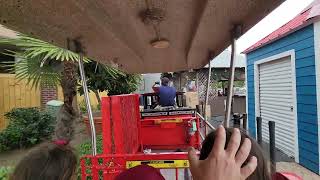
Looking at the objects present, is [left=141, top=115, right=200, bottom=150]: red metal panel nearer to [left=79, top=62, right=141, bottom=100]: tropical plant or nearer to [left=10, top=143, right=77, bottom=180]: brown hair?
[left=79, top=62, right=141, bottom=100]: tropical plant

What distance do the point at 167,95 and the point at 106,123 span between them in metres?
3.71

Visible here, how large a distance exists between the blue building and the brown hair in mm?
4789

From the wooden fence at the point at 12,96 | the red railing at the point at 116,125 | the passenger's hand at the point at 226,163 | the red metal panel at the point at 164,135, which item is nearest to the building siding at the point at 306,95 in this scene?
the red metal panel at the point at 164,135

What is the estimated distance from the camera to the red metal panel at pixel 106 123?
3861 mm

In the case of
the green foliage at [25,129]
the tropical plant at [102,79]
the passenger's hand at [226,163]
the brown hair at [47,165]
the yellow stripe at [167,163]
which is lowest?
the green foliage at [25,129]

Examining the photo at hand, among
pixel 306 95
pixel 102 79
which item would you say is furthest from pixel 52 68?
pixel 306 95

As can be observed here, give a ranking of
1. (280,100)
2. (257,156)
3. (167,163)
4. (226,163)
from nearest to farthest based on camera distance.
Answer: (226,163) → (257,156) → (167,163) → (280,100)

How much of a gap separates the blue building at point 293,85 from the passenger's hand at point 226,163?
495 centimetres

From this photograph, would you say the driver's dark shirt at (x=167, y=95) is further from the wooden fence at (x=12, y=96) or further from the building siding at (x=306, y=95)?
the wooden fence at (x=12, y=96)

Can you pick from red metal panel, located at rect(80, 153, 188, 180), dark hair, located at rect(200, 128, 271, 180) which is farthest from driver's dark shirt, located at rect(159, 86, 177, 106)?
dark hair, located at rect(200, 128, 271, 180)

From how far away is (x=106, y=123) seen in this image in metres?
3.89

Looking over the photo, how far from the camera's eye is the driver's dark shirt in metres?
7.50

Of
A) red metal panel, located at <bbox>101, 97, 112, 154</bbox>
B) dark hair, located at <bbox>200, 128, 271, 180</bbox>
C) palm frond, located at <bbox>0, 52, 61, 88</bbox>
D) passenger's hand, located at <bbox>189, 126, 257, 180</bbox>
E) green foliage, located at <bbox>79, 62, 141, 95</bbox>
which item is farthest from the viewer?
green foliage, located at <bbox>79, 62, 141, 95</bbox>

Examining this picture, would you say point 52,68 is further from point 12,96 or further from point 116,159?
point 12,96
